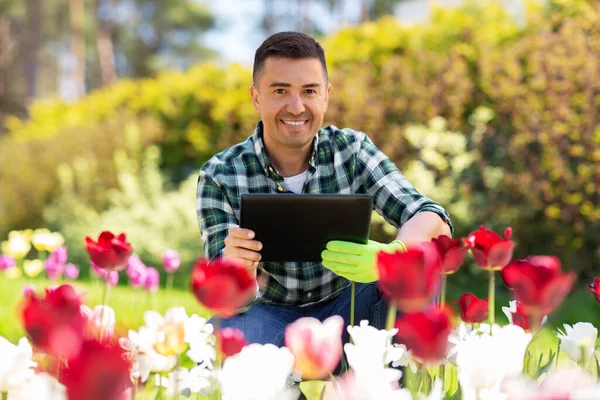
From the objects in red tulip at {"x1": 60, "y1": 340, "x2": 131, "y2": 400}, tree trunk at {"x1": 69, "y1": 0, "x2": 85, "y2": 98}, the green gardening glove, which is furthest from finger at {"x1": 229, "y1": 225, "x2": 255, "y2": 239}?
tree trunk at {"x1": 69, "y1": 0, "x2": 85, "y2": 98}

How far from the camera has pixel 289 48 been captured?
2.04m

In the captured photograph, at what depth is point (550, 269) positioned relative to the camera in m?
1.07

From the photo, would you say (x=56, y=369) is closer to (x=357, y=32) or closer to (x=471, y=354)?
(x=471, y=354)

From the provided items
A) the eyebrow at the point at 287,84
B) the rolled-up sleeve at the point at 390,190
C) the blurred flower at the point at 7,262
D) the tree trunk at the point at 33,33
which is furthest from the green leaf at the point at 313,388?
the tree trunk at the point at 33,33

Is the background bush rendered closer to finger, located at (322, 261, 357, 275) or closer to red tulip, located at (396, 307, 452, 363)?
finger, located at (322, 261, 357, 275)

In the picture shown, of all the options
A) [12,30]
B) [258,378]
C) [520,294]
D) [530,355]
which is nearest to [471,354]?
[520,294]

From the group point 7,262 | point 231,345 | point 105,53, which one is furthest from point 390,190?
point 105,53

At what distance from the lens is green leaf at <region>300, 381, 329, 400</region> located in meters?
1.19

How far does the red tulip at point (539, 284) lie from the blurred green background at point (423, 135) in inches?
98.6

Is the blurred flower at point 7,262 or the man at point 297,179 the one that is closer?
the man at point 297,179

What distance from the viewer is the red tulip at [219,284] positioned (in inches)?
40.9

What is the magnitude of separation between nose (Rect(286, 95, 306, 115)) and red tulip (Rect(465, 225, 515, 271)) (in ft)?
2.88

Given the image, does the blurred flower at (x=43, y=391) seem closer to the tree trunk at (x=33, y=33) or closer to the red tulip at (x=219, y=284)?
the red tulip at (x=219, y=284)

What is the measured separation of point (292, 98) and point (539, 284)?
114 centimetres
